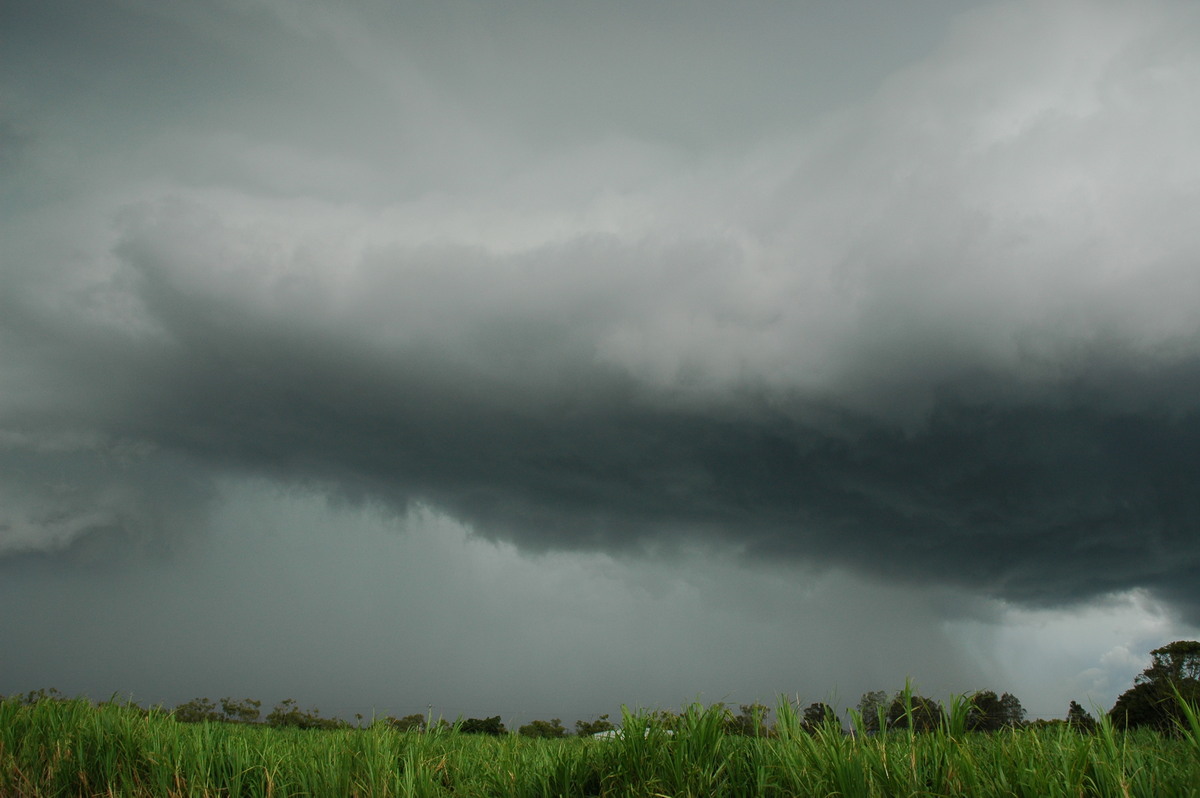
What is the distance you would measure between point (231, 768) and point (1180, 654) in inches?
1252

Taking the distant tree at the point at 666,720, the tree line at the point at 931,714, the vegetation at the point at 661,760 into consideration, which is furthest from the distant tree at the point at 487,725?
the distant tree at the point at 666,720

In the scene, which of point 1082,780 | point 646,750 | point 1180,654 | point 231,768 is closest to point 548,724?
point 1180,654

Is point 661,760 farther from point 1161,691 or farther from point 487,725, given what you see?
point 487,725

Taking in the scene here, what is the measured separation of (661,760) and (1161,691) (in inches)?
812

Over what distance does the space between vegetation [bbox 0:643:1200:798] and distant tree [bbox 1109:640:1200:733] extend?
12254 mm

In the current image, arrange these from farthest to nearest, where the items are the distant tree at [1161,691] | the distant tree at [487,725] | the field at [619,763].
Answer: the distant tree at [487,725] < the distant tree at [1161,691] < the field at [619,763]

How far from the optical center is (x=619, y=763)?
8242mm

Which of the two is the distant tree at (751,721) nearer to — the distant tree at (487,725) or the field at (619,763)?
the field at (619,763)

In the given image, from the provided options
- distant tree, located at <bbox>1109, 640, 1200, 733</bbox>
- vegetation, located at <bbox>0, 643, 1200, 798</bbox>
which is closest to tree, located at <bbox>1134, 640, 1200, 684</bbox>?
distant tree, located at <bbox>1109, 640, 1200, 733</bbox>

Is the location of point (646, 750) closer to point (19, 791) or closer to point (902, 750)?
point (902, 750)

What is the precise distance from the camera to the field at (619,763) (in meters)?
6.48

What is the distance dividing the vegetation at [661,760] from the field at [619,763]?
0.07ft

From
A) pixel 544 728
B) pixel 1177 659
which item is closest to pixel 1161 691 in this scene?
pixel 1177 659

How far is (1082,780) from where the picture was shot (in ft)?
20.8
